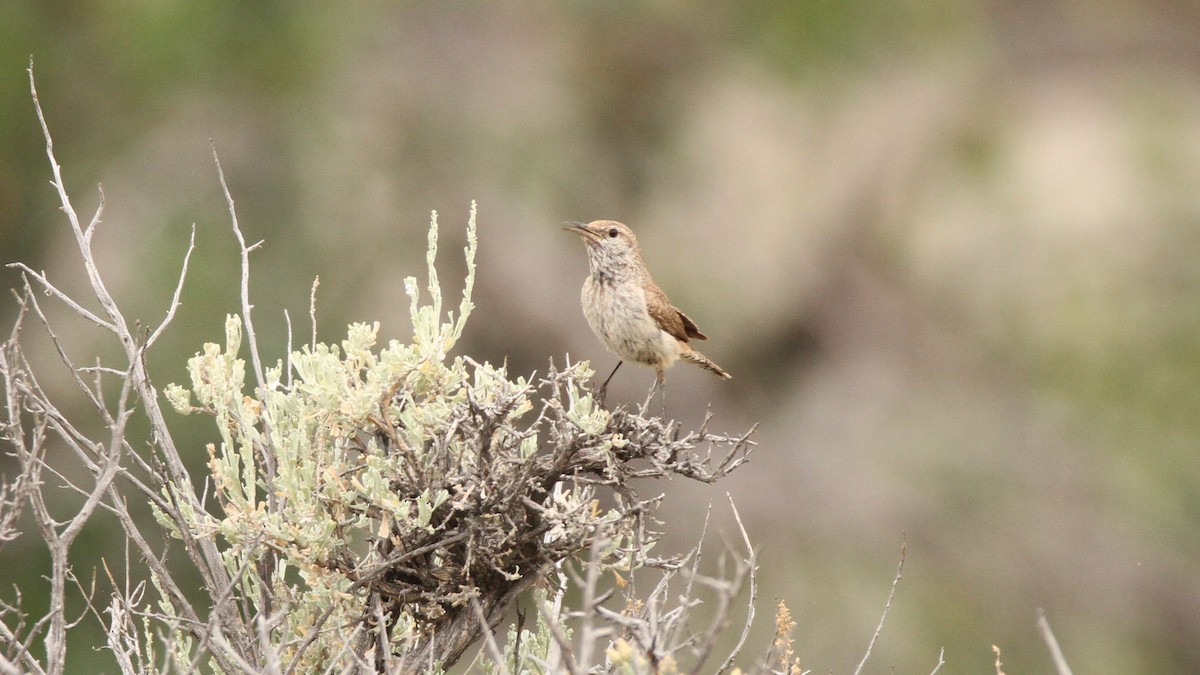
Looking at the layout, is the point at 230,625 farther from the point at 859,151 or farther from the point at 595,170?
the point at 859,151

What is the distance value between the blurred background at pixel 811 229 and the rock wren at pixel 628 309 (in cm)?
577

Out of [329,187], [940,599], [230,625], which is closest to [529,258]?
[329,187]

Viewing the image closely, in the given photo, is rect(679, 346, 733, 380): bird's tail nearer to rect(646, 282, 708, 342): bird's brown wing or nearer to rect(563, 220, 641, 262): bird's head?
rect(646, 282, 708, 342): bird's brown wing

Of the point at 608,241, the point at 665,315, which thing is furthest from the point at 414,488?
the point at 608,241

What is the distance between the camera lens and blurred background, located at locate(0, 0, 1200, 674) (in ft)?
37.4

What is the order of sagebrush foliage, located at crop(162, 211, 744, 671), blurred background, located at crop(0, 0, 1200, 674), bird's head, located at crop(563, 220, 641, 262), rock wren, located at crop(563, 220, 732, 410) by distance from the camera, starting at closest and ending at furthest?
1. sagebrush foliage, located at crop(162, 211, 744, 671)
2. rock wren, located at crop(563, 220, 732, 410)
3. bird's head, located at crop(563, 220, 641, 262)
4. blurred background, located at crop(0, 0, 1200, 674)

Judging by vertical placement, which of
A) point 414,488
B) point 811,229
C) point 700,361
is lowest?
point 811,229

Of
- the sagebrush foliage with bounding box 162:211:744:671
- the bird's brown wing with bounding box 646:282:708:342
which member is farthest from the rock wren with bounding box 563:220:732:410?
the sagebrush foliage with bounding box 162:211:744:671

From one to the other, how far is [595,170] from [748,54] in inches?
89.6

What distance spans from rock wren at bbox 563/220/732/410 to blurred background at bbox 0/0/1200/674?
18.9ft

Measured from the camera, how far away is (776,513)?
46.1 ft

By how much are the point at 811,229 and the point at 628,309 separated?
10325 mm

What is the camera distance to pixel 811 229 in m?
14.8

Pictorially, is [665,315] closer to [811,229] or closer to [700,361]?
[700,361]
